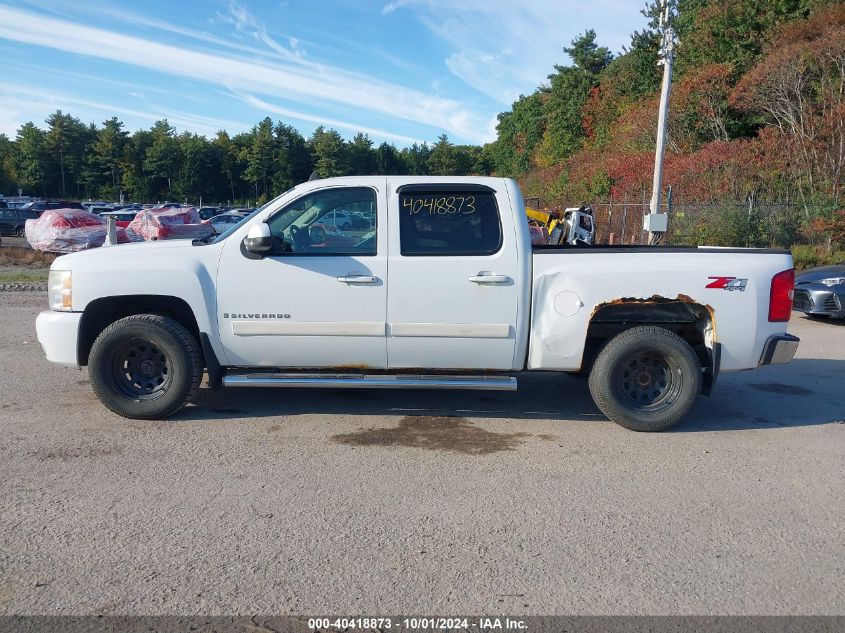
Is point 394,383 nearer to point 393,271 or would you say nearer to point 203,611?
point 393,271

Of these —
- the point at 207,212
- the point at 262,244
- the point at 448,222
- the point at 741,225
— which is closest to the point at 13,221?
the point at 207,212

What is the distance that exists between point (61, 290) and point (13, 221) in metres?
30.3

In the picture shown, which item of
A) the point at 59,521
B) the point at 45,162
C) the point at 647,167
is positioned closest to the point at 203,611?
the point at 59,521

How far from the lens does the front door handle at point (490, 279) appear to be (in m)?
5.34

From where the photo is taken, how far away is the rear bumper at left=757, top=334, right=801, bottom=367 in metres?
5.45

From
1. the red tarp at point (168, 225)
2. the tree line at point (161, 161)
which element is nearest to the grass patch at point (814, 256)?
the red tarp at point (168, 225)

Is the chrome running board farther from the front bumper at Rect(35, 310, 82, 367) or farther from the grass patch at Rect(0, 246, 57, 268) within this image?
the grass patch at Rect(0, 246, 57, 268)

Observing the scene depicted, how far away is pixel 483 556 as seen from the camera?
3.54 m

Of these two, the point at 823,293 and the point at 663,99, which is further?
the point at 663,99

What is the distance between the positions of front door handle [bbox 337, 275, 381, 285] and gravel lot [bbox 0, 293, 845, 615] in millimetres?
1236

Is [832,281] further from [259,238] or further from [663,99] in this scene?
[259,238]

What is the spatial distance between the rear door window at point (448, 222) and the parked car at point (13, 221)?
30.9 m

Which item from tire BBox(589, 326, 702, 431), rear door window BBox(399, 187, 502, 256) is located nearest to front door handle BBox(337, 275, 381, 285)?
rear door window BBox(399, 187, 502, 256)

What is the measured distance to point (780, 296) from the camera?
540 centimetres
